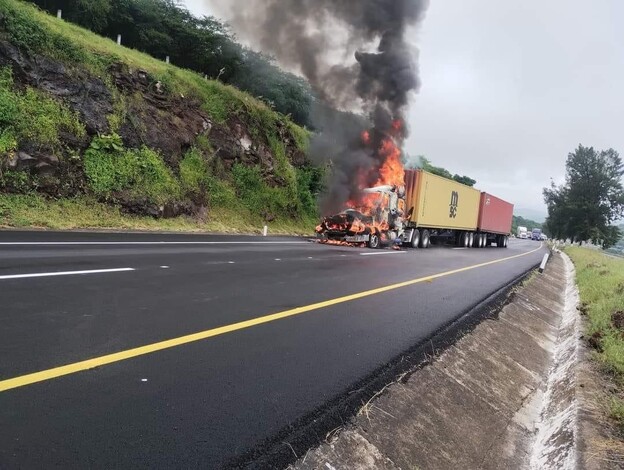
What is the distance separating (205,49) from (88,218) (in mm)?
19607

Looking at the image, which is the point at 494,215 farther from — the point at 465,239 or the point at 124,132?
the point at 124,132

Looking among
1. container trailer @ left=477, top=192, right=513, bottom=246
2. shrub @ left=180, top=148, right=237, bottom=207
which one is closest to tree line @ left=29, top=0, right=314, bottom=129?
shrub @ left=180, top=148, right=237, bottom=207

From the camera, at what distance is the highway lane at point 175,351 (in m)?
2.83

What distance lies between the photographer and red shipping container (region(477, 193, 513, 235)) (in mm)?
32906

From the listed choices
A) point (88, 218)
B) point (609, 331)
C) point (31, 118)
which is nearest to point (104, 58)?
point (31, 118)

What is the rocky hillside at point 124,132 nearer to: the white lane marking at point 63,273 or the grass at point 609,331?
the white lane marking at point 63,273

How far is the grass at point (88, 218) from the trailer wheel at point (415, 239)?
7918 mm

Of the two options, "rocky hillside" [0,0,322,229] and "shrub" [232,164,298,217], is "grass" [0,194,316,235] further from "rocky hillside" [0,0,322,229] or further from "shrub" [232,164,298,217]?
"shrub" [232,164,298,217]

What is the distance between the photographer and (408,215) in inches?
933

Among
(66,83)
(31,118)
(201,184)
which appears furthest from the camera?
(201,184)

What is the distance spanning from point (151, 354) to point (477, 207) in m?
30.6

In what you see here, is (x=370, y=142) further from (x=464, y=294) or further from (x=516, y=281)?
(x=464, y=294)

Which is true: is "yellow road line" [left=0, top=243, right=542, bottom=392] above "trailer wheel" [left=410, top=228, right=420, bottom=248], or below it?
below

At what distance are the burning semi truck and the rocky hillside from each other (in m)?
6.97
